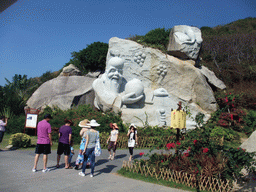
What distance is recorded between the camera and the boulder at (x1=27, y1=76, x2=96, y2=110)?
52.3 ft

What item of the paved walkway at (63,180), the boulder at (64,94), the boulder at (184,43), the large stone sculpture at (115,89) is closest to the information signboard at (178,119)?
the paved walkway at (63,180)

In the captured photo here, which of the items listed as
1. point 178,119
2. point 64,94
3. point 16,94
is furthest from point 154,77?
point 16,94

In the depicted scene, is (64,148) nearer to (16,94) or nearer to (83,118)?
(83,118)

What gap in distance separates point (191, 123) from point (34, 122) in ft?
27.9

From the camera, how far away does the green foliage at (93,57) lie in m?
24.9

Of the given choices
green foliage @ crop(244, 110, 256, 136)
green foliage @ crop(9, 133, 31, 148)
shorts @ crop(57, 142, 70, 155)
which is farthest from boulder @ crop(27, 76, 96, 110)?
green foliage @ crop(244, 110, 256, 136)

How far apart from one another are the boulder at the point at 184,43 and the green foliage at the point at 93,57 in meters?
11.6

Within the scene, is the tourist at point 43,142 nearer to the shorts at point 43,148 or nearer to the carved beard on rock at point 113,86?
the shorts at point 43,148

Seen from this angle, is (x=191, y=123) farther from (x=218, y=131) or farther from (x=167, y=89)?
→ (x=167, y=89)

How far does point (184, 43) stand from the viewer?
14.3 metres

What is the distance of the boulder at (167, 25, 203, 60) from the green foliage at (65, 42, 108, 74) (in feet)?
37.9

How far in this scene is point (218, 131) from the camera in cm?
1197

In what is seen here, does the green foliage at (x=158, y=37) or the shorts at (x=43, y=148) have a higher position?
the green foliage at (x=158, y=37)

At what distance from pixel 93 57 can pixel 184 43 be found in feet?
42.6
